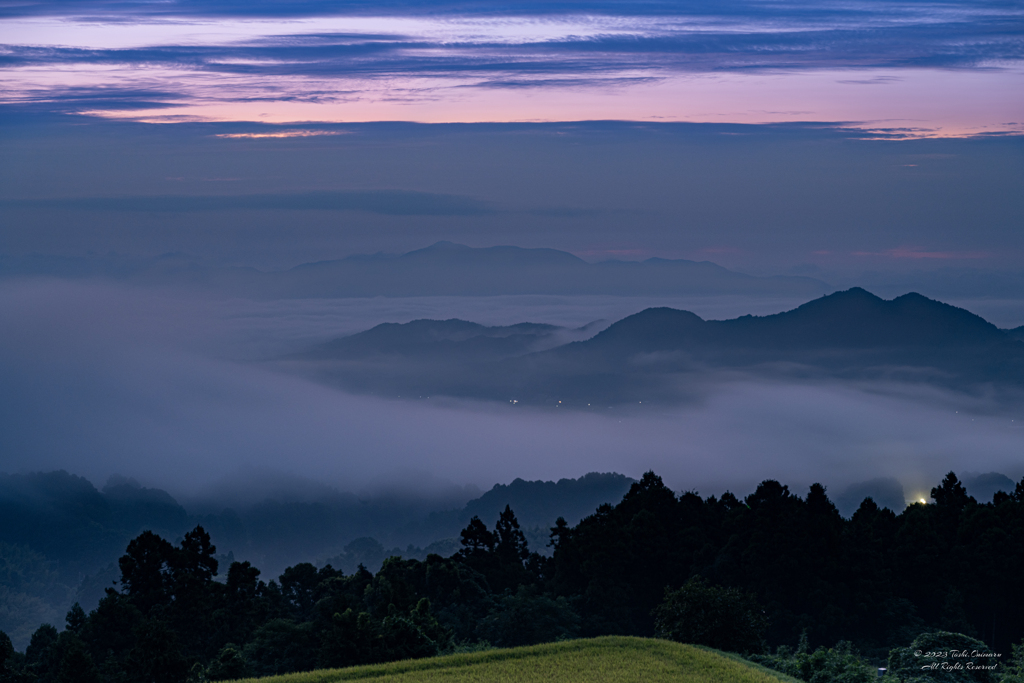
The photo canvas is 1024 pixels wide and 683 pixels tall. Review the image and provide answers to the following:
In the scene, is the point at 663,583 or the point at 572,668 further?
the point at 663,583

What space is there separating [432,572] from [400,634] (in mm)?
16303

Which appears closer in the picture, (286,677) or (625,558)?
(286,677)

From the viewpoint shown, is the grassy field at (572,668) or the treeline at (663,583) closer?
the grassy field at (572,668)

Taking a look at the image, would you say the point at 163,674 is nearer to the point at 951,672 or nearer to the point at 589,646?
the point at 589,646

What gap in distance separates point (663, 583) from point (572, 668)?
20102 mm

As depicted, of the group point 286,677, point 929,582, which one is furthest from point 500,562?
point 286,677

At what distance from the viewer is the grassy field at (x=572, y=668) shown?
21188mm

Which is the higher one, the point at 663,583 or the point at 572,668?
the point at 663,583

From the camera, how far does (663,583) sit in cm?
4106

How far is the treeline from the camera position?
36.0 meters

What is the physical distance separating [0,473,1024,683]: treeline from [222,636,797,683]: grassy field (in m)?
9.90

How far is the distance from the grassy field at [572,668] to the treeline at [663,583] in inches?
390

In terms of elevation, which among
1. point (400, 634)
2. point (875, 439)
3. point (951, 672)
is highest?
point (875, 439)

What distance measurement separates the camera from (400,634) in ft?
81.5
